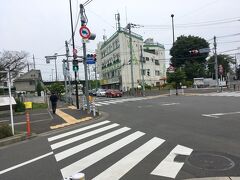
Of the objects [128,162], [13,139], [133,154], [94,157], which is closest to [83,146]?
[94,157]

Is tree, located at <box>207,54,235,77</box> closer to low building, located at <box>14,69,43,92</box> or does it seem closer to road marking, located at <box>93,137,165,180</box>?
low building, located at <box>14,69,43,92</box>

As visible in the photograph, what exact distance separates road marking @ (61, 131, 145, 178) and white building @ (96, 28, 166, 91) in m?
48.2

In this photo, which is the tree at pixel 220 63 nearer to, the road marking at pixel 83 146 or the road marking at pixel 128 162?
the road marking at pixel 83 146

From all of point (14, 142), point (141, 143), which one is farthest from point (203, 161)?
point (14, 142)

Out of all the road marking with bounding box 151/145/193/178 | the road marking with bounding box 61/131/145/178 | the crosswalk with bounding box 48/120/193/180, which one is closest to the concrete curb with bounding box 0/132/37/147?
the crosswalk with bounding box 48/120/193/180

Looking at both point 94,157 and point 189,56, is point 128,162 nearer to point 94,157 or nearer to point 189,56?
point 94,157

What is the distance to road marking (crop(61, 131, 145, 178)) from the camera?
275 inches

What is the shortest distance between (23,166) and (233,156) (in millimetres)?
5404

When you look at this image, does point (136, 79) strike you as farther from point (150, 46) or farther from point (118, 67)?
point (150, 46)

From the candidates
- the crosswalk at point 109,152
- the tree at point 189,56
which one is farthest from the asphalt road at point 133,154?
the tree at point 189,56

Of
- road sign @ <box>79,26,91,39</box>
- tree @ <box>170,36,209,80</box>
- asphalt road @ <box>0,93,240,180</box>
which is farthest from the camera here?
tree @ <box>170,36,209,80</box>

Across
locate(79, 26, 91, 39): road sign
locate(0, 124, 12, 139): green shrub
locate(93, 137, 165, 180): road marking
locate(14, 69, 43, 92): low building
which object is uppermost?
locate(79, 26, 91, 39): road sign

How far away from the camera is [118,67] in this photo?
6950cm

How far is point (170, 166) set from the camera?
6.91 metres
